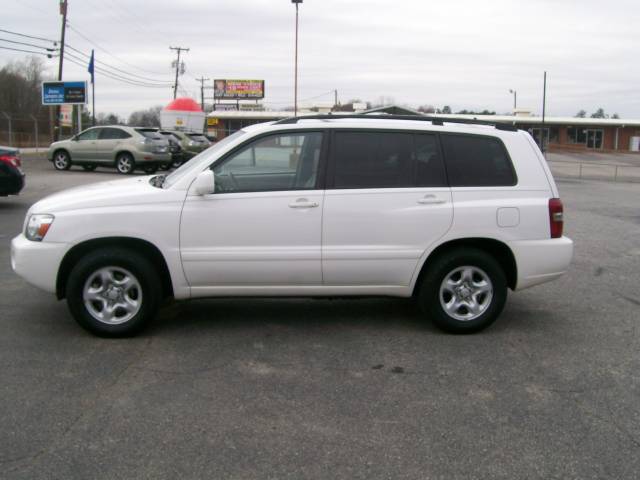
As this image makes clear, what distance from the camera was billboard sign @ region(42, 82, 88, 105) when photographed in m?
37.6

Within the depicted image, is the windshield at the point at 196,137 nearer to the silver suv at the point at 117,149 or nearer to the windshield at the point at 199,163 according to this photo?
the silver suv at the point at 117,149

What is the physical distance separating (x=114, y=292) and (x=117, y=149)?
18.9m

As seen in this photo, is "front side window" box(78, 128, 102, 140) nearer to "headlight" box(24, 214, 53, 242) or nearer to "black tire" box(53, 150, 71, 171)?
"black tire" box(53, 150, 71, 171)

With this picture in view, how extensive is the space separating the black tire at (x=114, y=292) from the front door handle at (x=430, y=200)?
2.25 m

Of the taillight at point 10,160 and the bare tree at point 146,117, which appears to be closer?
the taillight at point 10,160

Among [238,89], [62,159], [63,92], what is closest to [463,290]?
[62,159]

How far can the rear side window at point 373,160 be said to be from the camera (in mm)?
5492

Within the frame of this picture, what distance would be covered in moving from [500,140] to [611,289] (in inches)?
109

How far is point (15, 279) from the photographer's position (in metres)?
7.37

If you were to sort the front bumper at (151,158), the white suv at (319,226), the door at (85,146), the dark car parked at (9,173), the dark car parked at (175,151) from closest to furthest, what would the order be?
1. the white suv at (319,226)
2. the dark car parked at (9,173)
3. the front bumper at (151,158)
4. the door at (85,146)
5. the dark car parked at (175,151)

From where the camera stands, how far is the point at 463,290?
5633 millimetres

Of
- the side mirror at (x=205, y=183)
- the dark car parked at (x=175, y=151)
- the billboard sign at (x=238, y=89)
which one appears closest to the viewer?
the side mirror at (x=205, y=183)

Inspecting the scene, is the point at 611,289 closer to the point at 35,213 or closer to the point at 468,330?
the point at 468,330

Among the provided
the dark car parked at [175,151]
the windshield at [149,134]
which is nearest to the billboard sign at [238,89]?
the dark car parked at [175,151]
